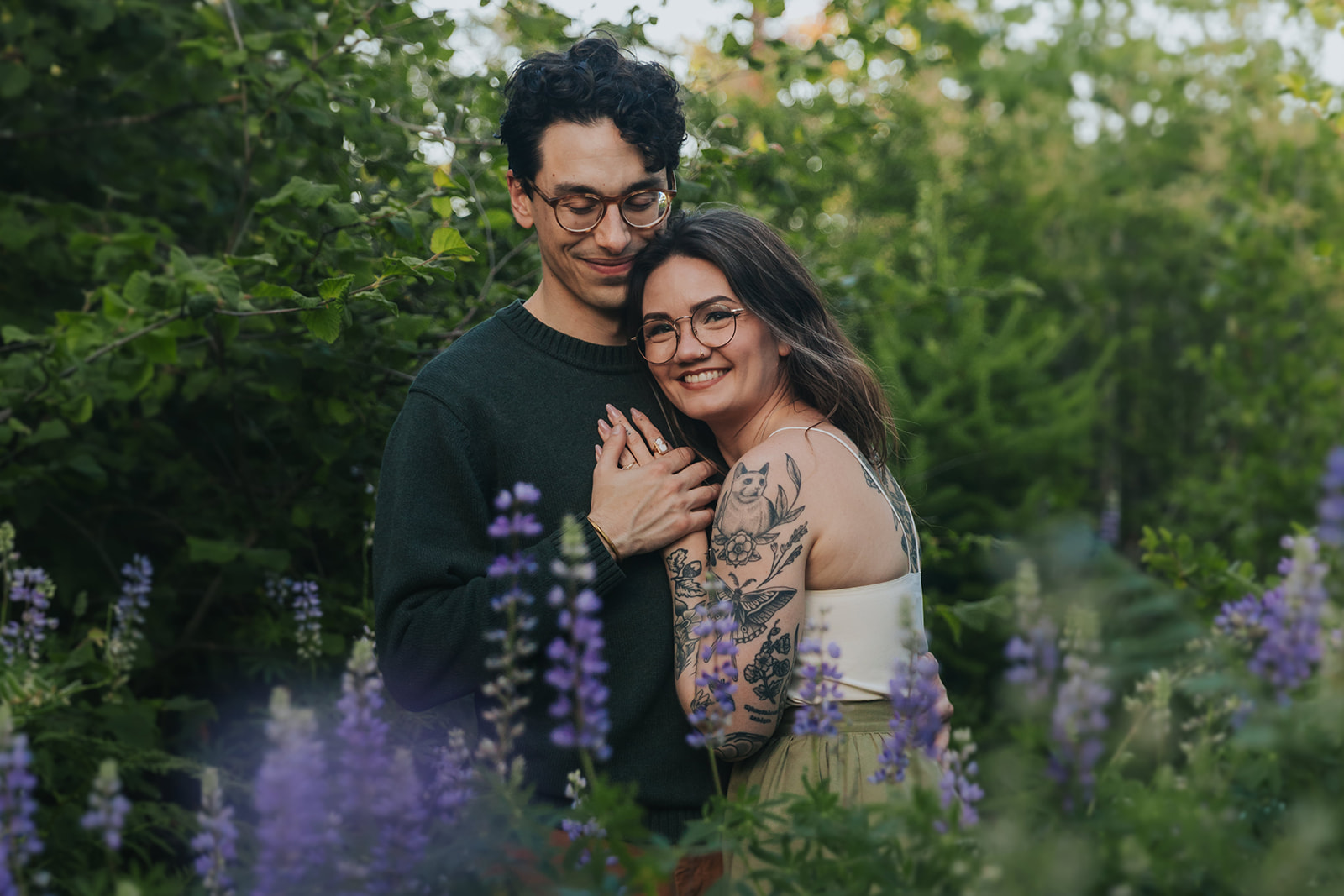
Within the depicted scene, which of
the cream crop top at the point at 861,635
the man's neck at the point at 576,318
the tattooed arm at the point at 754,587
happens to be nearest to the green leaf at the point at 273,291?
the man's neck at the point at 576,318

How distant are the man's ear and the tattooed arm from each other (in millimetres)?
948

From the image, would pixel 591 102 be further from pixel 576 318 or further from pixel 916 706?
pixel 916 706

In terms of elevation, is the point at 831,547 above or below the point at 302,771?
above

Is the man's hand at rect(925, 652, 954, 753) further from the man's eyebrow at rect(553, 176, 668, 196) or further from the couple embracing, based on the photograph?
the man's eyebrow at rect(553, 176, 668, 196)

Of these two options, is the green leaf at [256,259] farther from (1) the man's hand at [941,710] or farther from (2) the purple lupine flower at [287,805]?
(1) the man's hand at [941,710]

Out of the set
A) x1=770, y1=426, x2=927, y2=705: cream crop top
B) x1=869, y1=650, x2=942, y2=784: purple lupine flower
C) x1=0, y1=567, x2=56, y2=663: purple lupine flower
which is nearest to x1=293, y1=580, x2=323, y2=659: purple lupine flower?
x1=0, y1=567, x2=56, y2=663: purple lupine flower

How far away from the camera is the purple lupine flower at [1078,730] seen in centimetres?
137

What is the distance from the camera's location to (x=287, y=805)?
4.51ft

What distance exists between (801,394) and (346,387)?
170cm

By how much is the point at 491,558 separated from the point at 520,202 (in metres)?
1.03

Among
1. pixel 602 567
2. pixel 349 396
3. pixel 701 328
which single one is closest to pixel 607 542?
pixel 602 567

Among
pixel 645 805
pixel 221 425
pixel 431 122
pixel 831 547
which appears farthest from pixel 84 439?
pixel 831 547

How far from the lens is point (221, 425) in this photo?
14.5 ft

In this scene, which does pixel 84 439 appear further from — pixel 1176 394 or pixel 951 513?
pixel 1176 394
